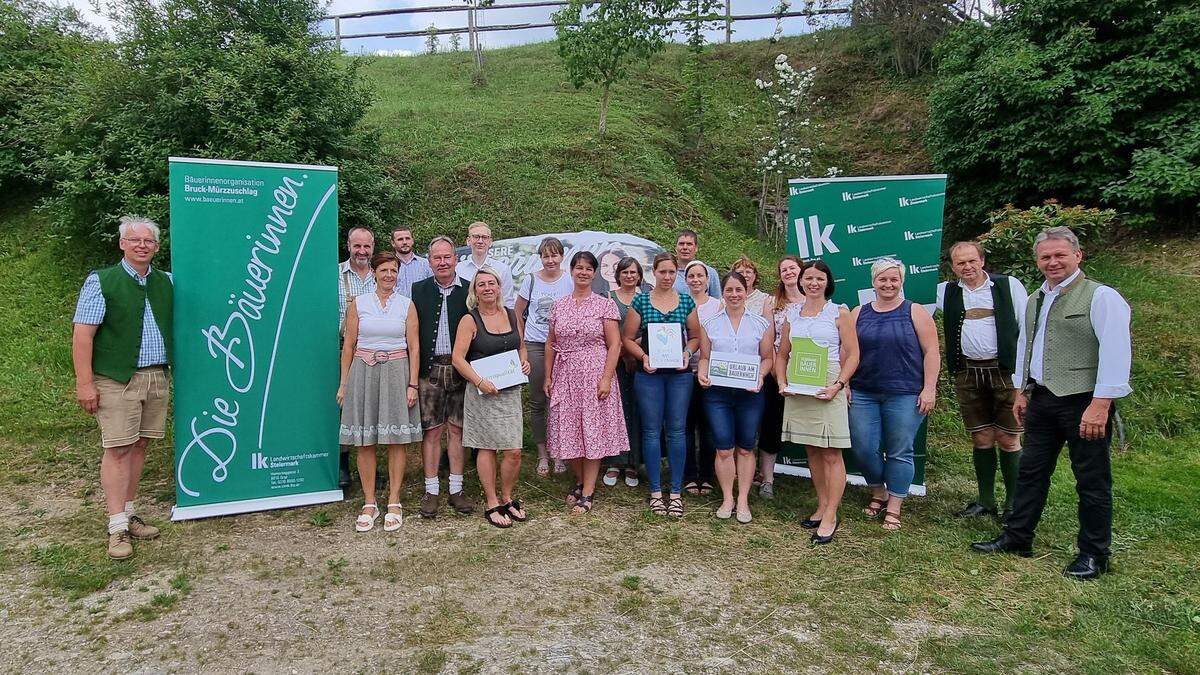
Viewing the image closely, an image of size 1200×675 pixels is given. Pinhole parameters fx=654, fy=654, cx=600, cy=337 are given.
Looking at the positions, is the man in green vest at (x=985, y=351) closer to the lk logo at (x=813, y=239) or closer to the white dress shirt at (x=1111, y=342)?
the white dress shirt at (x=1111, y=342)

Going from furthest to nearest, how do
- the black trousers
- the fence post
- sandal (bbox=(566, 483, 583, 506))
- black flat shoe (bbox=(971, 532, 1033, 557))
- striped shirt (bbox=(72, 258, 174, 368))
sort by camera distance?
the fence post, sandal (bbox=(566, 483, 583, 506)), black flat shoe (bbox=(971, 532, 1033, 557)), striped shirt (bbox=(72, 258, 174, 368)), the black trousers

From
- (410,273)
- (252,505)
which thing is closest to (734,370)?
(410,273)

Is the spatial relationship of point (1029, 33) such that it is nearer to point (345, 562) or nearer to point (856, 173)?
point (856, 173)

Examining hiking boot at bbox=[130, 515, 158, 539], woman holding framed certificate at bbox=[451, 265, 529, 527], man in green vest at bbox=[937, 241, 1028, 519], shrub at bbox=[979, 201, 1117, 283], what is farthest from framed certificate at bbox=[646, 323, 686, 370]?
shrub at bbox=[979, 201, 1117, 283]

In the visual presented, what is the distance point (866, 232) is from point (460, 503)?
3.53 m

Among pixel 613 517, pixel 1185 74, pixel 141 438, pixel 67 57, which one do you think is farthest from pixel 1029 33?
pixel 67 57

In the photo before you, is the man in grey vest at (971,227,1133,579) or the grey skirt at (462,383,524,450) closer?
the man in grey vest at (971,227,1133,579)

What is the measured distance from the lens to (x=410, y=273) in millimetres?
4832

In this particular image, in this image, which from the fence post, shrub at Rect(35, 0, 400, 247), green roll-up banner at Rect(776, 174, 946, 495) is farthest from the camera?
the fence post

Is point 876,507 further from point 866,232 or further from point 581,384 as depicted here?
point 581,384

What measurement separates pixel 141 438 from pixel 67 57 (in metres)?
8.25

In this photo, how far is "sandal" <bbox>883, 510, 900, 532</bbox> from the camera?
13.5ft

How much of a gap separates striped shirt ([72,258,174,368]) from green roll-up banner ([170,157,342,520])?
0.19 meters

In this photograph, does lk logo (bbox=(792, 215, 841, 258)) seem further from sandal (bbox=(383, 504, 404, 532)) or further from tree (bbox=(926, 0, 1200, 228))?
tree (bbox=(926, 0, 1200, 228))
